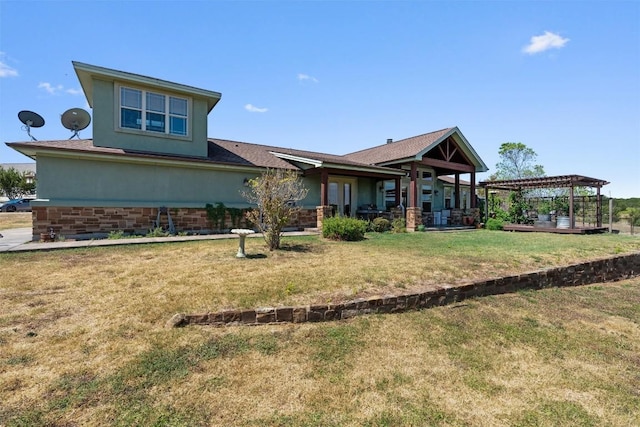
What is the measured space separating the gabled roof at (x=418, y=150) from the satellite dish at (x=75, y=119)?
601 inches

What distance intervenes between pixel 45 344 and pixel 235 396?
7.88 feet

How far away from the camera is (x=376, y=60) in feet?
44.8

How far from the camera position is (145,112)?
12688 millimetres

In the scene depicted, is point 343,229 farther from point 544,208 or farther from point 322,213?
point 544,208

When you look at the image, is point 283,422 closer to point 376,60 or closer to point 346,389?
point 346,389

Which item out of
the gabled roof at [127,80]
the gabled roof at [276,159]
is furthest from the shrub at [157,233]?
the gabled roof at [127,80]

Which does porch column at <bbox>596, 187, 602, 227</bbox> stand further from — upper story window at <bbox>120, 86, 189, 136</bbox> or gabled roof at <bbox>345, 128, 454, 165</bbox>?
upper story window at <bbox>120, 86, 189, 136</bbox>

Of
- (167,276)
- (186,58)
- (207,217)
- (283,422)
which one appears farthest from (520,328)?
(186,58)

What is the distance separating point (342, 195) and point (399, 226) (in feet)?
13.0

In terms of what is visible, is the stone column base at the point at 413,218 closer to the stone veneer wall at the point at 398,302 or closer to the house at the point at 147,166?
the house at the point at 147,166

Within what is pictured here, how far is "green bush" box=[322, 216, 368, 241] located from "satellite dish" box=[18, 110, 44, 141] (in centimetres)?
1787

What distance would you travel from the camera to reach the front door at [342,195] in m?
17.0

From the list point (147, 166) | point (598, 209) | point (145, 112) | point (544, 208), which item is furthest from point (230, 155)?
point (598, 209)

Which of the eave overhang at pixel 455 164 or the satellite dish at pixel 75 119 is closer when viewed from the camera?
the satellite dish at pixel 75 119
